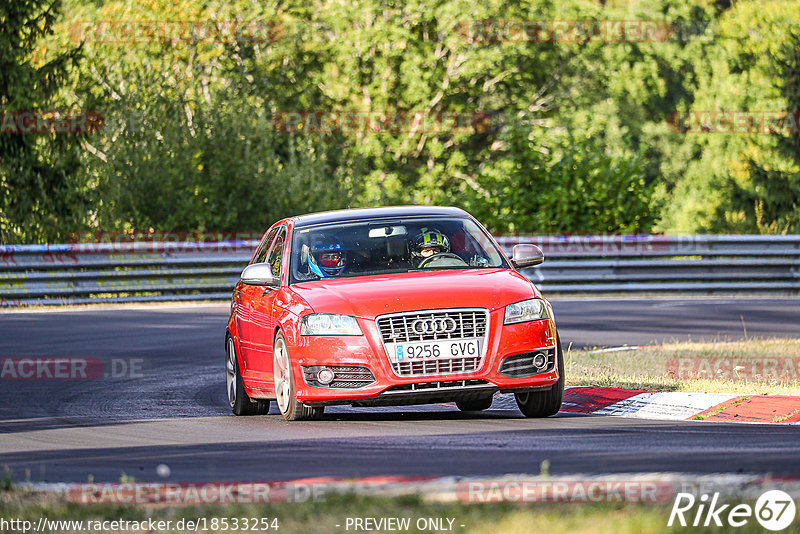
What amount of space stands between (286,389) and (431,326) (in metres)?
1.30

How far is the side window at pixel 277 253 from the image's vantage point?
11268 mm

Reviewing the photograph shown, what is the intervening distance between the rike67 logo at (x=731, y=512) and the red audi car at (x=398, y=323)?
3.78 metres

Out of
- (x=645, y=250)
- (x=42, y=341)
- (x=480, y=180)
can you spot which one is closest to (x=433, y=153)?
(x=480, y=180)

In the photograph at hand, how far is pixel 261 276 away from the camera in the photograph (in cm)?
1084

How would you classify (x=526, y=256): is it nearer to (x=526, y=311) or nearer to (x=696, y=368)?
(x=526, y=311)

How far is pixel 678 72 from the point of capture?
71375mm

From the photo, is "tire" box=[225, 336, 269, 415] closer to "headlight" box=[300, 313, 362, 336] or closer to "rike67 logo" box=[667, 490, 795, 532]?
"headlight" box=[300, 313, 362, 336]

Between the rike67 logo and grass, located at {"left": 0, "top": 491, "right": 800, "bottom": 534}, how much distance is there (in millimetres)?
49

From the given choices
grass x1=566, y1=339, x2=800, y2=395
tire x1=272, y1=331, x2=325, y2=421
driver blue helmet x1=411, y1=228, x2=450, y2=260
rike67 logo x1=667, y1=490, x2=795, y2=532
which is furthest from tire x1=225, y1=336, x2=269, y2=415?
rike67 logo x1=667, y1=490, x2=795, y2=532

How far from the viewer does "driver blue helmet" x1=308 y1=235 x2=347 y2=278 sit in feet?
A: 35.1

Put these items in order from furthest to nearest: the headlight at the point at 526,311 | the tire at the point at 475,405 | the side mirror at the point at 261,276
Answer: the tire at the point at 475,405
the side mirror at the point at 261,276
the headlight at the point at 526,311

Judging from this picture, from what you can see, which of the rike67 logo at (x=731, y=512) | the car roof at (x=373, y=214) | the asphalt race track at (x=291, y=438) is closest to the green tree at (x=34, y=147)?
the asphalt race track at (x=291, y=438)

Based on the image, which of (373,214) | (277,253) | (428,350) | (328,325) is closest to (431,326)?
(428,350)

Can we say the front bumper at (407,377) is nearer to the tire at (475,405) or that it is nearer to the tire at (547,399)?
the tire at (547,399)
